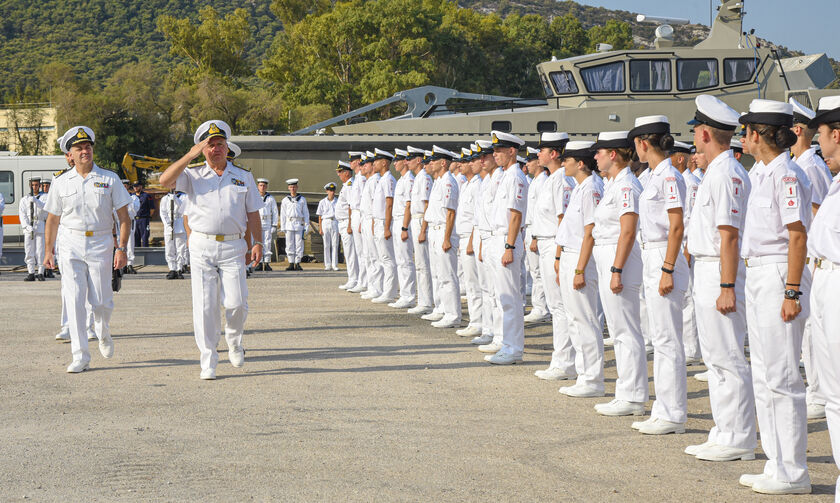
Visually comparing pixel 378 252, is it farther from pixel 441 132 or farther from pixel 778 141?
pixel 778 141

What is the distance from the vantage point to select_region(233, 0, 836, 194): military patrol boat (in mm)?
19891

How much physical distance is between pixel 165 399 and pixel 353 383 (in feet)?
4.90

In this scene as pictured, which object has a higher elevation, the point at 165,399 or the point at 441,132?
the point at 441,132

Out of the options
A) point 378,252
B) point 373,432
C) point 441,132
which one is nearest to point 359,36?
point 441,132

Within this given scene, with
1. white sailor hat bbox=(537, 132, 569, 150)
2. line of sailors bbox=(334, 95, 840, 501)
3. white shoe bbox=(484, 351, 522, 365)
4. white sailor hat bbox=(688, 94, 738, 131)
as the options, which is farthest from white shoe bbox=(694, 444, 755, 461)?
white sailor hat bbox=(537, 132, 569, 150)

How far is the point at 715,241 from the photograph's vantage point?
5250 mm

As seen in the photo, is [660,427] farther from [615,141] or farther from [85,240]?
[85,240]

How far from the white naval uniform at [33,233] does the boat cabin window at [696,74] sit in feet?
43.4

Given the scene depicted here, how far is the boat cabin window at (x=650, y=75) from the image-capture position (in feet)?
65.6

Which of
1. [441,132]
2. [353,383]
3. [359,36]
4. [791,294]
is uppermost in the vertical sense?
[359,36]

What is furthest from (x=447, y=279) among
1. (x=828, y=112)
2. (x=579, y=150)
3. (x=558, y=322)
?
(x=828, y=112)

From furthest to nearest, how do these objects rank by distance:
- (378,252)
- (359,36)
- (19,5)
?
(19,5), (359,36), (378,252)

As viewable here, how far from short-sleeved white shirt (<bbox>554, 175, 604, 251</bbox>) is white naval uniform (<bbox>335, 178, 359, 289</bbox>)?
846 centimetres

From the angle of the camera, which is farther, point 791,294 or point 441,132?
point 441,132
